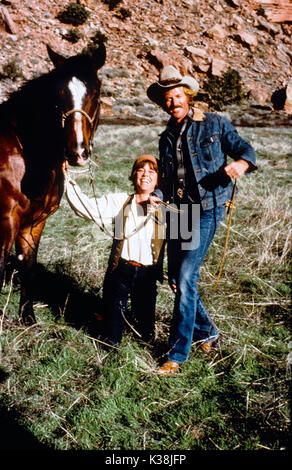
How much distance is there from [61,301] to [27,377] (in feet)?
4.33

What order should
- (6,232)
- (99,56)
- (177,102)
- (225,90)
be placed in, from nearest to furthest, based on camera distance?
1. (177,102)
2. (6,232)
3. (99,56)
4. (225,90)

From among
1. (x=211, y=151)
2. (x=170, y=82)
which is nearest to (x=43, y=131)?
(x=170, y=82)

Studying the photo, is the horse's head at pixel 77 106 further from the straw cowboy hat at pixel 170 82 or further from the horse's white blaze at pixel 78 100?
the straw cowboy hat at pixel 170 82

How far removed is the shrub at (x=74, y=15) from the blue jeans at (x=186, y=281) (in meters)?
33.0

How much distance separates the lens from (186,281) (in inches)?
112

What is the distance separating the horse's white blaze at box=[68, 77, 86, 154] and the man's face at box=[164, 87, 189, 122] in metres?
0.76

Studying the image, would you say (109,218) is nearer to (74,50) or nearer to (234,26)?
(74,50)

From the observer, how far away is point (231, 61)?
28.4 meters

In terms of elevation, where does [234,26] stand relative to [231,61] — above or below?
above

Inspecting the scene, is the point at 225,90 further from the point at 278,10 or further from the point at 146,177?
the point at 146,177

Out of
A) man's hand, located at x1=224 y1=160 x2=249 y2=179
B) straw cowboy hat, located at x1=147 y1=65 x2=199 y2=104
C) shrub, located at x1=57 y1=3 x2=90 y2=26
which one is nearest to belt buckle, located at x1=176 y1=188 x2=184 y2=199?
man's hand, located at x1=224 y1=160 x2=249 y2=179

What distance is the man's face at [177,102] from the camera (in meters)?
2.77

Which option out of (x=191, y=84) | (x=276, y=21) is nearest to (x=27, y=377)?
(x=191, y=84)

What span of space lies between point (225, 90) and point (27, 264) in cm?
2254
